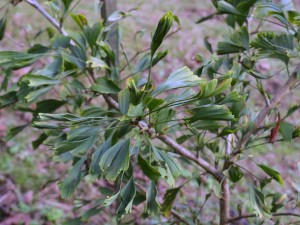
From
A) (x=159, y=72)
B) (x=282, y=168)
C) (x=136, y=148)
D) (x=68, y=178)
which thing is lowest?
(x=282, y=168)

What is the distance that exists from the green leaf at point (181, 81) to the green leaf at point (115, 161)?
0.45 ft

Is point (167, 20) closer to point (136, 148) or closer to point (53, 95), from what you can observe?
point (136, 148)

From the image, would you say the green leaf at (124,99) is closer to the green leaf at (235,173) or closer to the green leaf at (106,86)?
the green leaf at (106,86)

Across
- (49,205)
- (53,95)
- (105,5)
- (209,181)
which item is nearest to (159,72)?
(53,95)

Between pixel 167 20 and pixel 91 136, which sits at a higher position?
pixel 167 20

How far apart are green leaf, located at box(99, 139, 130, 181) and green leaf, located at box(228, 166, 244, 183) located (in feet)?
1.21

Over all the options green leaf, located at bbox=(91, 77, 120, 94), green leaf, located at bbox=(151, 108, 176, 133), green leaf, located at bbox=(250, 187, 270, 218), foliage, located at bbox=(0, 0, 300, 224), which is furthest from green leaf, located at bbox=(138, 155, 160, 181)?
green leaf, located at bbox=(250, 187, 270, 218)

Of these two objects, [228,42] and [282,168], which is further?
[282,168]

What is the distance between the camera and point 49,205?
2.09m

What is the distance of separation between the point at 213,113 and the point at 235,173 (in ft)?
0.94

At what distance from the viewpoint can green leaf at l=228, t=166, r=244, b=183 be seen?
1.01m

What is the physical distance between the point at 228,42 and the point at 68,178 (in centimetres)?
56

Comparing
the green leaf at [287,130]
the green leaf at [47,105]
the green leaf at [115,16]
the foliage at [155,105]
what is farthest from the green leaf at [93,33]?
the green leaf at [287,130]

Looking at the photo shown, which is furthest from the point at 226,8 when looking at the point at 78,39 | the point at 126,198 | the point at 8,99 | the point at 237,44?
the point at 8,99
